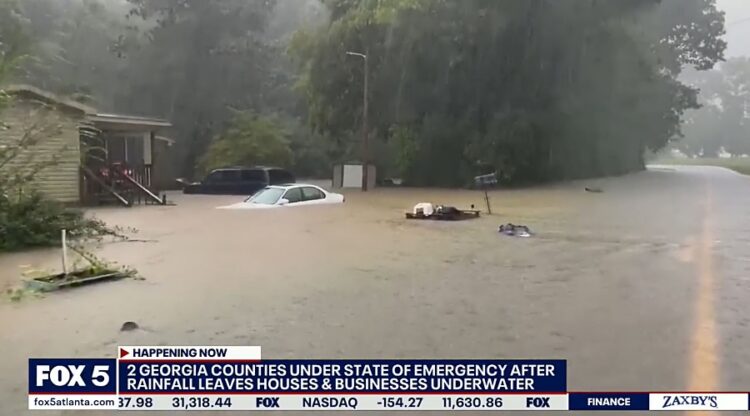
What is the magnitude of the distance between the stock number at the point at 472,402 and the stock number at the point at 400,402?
166mm

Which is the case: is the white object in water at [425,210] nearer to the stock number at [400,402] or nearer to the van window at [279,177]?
the stock number at [400,402]

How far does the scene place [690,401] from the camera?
4.69 metres

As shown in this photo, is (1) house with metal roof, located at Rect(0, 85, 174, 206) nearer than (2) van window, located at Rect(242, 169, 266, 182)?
Yes

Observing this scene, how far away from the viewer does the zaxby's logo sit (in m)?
4.62

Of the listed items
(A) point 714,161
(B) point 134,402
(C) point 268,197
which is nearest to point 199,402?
(B) point 134,402

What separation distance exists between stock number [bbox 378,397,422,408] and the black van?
30.4 m

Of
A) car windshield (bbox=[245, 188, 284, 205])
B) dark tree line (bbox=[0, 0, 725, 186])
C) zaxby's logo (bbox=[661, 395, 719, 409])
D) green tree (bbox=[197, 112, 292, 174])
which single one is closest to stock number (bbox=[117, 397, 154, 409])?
zaxby's logo (bbox=[661, 395, 719, 409])

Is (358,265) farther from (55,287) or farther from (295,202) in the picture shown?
(295,202)

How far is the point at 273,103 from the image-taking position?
2151 inches

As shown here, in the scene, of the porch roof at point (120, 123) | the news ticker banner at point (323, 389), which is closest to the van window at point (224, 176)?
the porch roof at point (120, 123)

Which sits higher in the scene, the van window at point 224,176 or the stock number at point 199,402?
the stock number at point 199,402

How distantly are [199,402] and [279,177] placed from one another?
106 ft

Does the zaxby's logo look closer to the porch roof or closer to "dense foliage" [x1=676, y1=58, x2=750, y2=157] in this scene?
the porch roof

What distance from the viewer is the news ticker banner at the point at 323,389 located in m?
4.44
